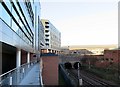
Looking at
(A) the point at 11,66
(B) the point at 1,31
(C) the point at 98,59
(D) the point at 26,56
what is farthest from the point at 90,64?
(B) the point at 1,31

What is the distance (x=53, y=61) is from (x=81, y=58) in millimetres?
33162

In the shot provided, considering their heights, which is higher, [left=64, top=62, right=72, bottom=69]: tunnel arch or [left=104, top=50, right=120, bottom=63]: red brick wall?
[left=104, top=50, right=120, bottom=63]: red brick wall

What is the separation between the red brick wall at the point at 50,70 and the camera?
33.2 meters

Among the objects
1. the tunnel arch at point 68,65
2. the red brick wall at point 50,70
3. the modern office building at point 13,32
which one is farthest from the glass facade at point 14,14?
the tunnel arch at point 68,65

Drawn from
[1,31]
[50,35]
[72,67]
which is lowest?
[72,67]

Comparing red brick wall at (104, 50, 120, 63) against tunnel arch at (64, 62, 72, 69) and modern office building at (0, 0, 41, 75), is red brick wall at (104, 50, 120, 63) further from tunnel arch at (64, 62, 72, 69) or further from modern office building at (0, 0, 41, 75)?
modern office building at (0, 0, 41, 75)

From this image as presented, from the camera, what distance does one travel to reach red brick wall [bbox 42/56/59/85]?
33.2m

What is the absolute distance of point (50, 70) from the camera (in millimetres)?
34125

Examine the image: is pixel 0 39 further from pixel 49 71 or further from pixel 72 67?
pixel 72 67

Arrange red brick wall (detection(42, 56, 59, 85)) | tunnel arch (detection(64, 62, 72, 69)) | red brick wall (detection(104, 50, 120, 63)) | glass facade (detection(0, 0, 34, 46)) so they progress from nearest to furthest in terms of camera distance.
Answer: glass facade (detection(0, 0, 34, 46)) → red brick wall (detection(42, 56, 59, 85)) → red brick wall (detection(104, 50, 120, 63)) → tunnel arch (detection(64, 62, 72, 69))

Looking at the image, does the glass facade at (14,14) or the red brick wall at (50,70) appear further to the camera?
the red brick wall at (50,70)

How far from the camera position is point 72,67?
70.3 meters

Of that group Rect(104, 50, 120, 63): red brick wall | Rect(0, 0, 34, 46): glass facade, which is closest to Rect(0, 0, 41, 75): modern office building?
Rect(0, 0, 34, 46): glass facade

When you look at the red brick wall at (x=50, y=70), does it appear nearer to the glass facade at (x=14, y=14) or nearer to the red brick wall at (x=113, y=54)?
the glass facade at (x=14, y=14)
